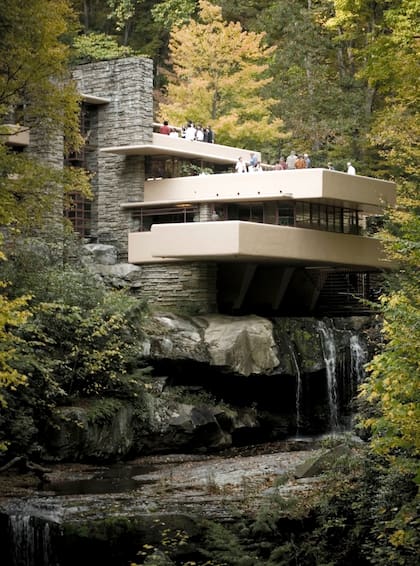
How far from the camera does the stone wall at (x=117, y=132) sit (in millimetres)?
39562

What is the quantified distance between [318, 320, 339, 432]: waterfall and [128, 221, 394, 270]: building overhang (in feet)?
9.01

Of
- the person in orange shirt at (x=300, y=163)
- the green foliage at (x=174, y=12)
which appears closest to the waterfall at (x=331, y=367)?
the person in orange shirt at (x=300, y=163)

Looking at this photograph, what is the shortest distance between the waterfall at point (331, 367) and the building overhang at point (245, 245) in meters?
2.75

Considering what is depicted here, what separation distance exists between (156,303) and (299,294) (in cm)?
659

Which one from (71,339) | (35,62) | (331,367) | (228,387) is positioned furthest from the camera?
(331,367)

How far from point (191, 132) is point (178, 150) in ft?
5.49

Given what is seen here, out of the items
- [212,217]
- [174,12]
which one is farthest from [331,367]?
[174,12]

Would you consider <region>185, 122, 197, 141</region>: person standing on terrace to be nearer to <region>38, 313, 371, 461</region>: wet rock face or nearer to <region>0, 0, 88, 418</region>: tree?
<region>38, 313, 371, 461</region>: wet rock face

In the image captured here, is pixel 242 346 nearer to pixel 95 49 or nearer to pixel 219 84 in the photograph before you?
pixel 219 84

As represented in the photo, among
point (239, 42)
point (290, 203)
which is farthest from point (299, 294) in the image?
point (239, 42)

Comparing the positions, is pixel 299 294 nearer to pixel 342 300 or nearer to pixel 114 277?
pixel 342 300

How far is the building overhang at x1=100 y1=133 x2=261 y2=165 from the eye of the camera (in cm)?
3894

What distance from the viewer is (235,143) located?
46969mm

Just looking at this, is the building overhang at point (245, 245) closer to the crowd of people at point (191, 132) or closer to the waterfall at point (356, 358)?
the waterfall at point (356, 358)
